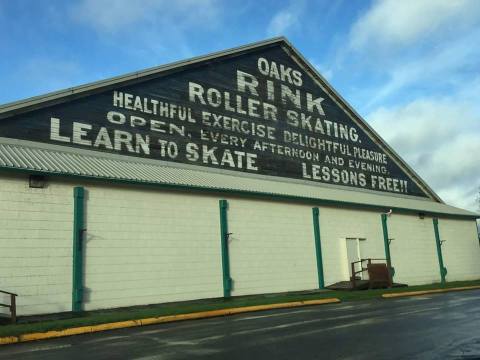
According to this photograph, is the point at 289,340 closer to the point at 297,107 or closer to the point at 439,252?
A: the point at 297,107

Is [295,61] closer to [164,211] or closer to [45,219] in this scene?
[164,211]

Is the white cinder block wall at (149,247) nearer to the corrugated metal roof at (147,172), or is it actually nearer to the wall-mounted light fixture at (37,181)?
the corrugated metal roof at (147,172)

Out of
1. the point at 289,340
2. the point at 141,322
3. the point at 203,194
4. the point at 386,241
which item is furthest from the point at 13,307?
the point at 386,241

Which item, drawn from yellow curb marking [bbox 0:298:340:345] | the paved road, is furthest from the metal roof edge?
the paved road

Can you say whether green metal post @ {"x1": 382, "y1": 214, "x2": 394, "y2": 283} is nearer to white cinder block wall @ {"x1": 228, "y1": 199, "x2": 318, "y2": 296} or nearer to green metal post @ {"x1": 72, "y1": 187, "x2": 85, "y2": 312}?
white cinder block wall @ {"x1": 228, "y1": 199, "x2": 318, "y2": 296}

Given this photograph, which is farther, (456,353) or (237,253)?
(237,253)

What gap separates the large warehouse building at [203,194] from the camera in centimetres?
1579

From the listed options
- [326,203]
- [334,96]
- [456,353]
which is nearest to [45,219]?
[456,353]

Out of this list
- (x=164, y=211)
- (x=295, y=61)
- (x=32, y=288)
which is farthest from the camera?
(x=295, y=61)

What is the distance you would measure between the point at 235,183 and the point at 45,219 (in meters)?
9.09

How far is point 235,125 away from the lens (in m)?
25.8

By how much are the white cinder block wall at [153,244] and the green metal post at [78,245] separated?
171mm

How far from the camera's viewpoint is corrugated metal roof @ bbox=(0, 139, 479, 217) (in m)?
16.2

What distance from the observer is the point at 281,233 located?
73.9 ft
